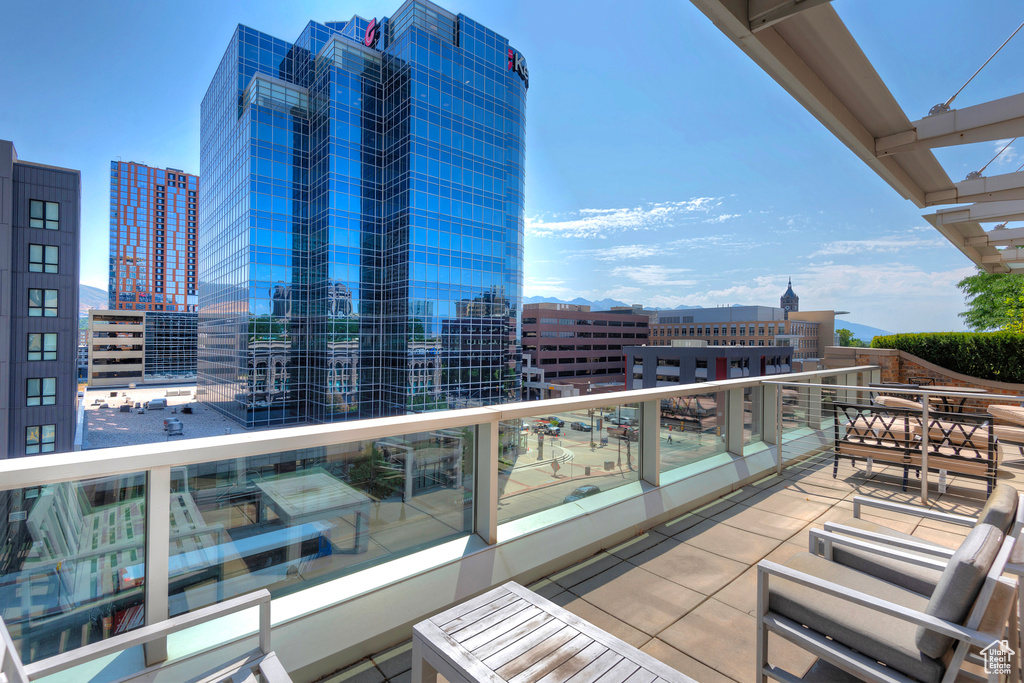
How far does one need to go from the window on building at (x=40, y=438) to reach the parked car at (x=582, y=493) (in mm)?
28231

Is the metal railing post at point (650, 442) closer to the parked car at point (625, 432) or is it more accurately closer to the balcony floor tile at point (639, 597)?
the parked car at point (625, 432)

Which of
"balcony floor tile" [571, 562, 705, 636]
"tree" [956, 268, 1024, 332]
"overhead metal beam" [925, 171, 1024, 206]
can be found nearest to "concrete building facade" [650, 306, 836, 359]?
"tree" [956, 268, 1024, 332]

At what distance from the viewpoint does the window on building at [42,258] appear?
20234 millimetres

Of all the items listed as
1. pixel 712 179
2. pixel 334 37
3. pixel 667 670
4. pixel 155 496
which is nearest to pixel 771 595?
pixel 667 670

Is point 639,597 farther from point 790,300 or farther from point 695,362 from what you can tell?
point 790,300

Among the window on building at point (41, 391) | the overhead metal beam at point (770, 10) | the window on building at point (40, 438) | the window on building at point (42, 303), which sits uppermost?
the window on building at point (42, 303)

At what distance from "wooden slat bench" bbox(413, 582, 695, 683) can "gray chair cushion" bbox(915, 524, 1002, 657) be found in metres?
0.79

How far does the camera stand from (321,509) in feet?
6.75

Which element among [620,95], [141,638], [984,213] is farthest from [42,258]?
[620,95]

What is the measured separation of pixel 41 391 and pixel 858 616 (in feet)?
99.0

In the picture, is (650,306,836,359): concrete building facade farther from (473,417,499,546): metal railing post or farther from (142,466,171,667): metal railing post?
(142,466,171,667): metal railing post

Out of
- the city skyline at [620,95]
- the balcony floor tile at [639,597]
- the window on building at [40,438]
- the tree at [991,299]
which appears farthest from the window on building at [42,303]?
the tree at [991,299]

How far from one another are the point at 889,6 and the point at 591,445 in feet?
15.1

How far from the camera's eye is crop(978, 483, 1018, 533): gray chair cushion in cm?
151
